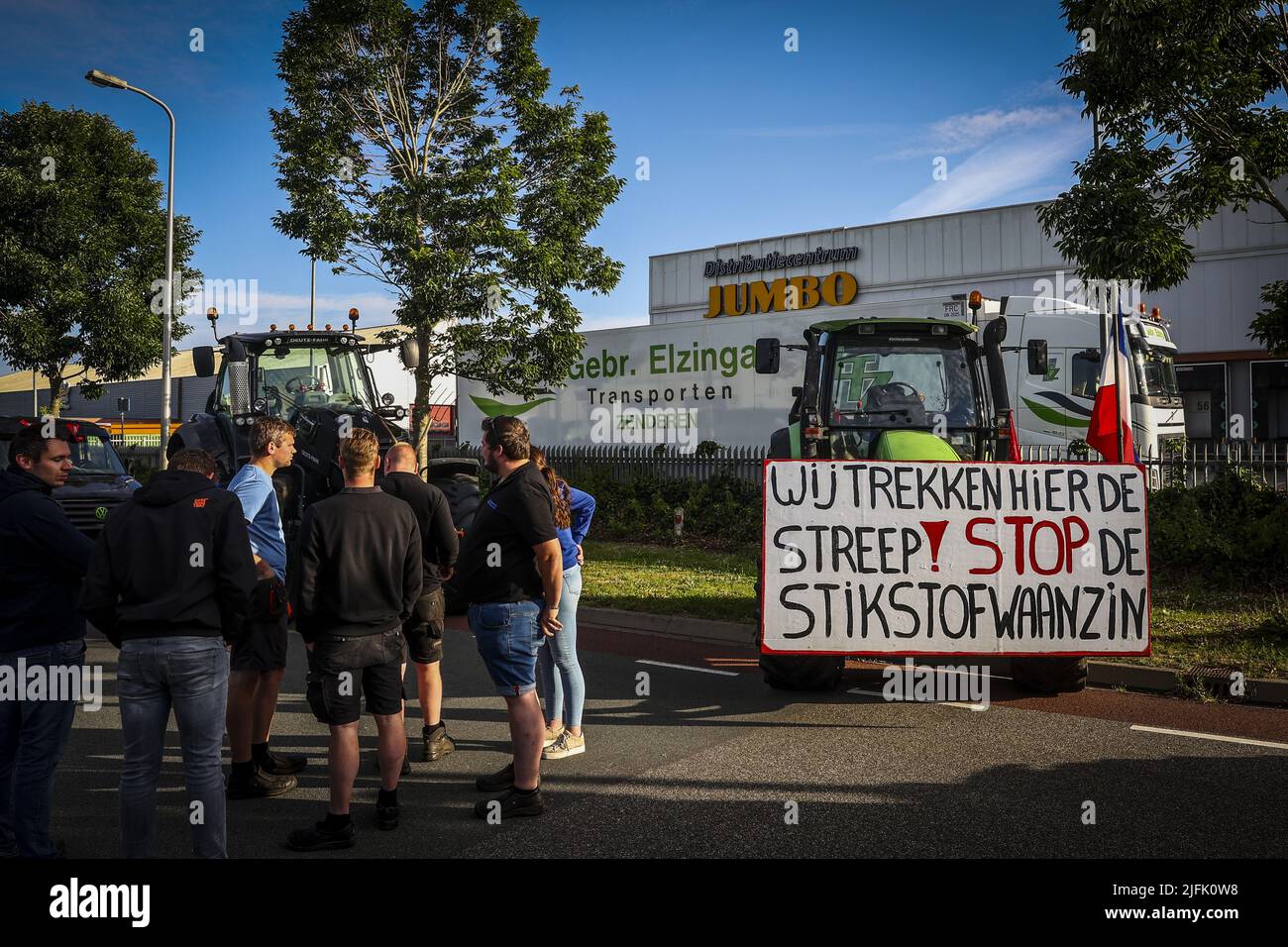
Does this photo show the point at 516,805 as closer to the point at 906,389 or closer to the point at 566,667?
the point at 566,667

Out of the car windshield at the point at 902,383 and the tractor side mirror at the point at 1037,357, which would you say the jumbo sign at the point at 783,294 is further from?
the car windshield at the point at 902,383

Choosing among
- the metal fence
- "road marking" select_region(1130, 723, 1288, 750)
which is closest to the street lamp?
the metal fence

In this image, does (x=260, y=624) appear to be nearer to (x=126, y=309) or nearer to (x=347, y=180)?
(x=347, y=180)

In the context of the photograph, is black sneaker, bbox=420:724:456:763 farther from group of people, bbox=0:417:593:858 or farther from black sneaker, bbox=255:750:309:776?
black sneaker, bbox=255:750:309:776

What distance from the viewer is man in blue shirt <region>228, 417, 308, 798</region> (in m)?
5.31

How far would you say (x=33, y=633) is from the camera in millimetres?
4215

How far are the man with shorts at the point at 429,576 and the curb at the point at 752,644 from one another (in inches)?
119

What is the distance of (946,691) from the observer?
7.56m

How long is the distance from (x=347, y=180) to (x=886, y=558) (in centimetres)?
1315

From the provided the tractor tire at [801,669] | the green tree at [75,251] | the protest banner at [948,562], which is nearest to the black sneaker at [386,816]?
the protest banner at [948,562]

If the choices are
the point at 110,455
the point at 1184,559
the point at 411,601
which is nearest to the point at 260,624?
the point at 411,601

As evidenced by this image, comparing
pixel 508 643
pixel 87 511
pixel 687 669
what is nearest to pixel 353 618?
pixel 508 643

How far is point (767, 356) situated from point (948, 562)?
3393 millimetres
